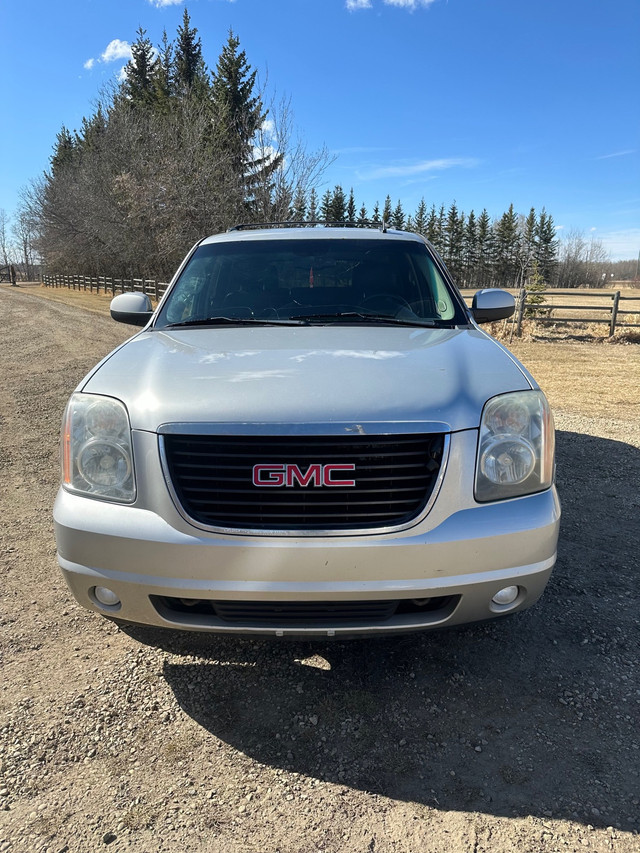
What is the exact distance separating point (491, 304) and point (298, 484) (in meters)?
2.43

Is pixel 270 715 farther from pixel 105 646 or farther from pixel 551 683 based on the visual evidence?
pixel 551 683

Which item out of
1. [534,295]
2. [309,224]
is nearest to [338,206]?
[534,295]

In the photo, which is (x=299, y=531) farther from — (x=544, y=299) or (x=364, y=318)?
(x=544, y=299)

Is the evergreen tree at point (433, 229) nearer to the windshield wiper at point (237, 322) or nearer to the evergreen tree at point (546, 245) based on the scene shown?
the evergreen tree at point (546, 245)

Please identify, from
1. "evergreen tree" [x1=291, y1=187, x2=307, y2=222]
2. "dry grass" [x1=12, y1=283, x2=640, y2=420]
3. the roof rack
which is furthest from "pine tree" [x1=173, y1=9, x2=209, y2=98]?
the roof rack

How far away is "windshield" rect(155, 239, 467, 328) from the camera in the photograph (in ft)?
10.6

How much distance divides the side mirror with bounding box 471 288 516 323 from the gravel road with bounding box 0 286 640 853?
1.72m

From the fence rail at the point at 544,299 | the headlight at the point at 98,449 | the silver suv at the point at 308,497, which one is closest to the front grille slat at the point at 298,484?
the silver suv at the point at 308,497

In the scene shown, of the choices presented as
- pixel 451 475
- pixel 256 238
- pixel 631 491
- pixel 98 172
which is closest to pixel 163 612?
pixel 451 475

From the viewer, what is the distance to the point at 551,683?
7.93 feet

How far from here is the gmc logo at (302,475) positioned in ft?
6.46

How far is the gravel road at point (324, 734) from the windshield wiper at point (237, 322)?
Result: 157 cm

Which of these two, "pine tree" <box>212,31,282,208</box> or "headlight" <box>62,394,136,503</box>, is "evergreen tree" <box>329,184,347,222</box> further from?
"headlight" <box>62,394,136,503</box>

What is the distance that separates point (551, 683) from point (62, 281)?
5970cm
